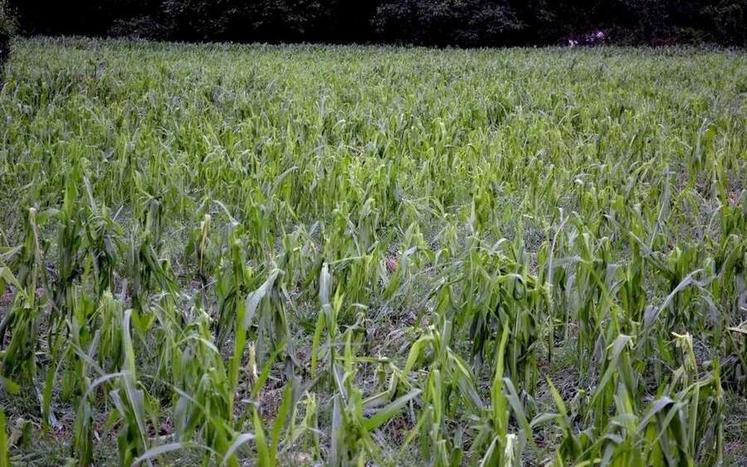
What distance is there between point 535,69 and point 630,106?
3218 mm

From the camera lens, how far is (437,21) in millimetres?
16500

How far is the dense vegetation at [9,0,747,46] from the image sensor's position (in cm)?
1667

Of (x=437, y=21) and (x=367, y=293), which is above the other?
(x=437, y=21)

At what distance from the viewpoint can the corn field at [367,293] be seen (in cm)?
137

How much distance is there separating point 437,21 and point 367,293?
1508 cm

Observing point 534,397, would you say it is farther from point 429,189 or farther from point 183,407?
point 429,189

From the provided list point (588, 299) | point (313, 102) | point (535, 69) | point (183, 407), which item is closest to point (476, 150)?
point (313, 102)

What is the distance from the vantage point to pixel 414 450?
160cm

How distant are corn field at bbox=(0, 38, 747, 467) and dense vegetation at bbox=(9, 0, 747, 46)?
483 inches

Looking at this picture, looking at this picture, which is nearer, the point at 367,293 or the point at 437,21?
the point at 367,293

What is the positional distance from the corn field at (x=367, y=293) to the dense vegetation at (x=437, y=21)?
12.3m

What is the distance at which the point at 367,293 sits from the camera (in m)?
2.19

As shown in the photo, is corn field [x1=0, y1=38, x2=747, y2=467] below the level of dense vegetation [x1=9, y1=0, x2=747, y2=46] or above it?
below

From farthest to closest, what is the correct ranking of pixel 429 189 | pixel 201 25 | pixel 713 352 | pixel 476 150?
pixel 201 25, pixel 476 150, pixel 429 189, pixel 713 352
